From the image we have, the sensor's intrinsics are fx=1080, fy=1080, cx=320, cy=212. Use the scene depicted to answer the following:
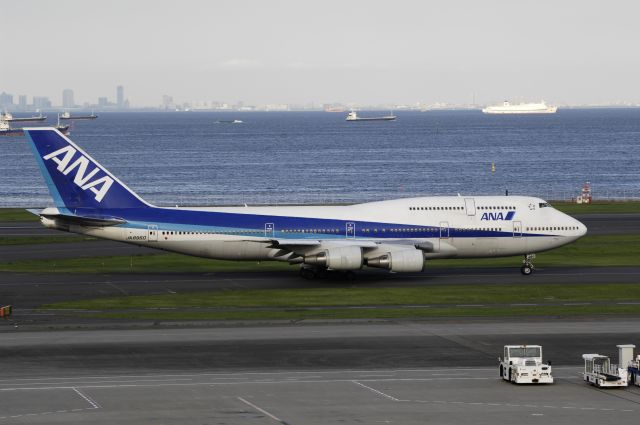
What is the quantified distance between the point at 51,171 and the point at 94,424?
34656 millimetres

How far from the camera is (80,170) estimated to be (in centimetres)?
6450

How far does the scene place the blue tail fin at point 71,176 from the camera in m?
63.9

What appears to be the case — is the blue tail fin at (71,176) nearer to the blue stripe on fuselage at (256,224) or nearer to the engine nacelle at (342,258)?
the blue stripe on fuselage at (256,224)

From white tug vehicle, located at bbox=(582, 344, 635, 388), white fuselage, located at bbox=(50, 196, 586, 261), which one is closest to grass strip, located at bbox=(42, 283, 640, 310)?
white fuselage, located at bbox=(50, 196, 586, 261)

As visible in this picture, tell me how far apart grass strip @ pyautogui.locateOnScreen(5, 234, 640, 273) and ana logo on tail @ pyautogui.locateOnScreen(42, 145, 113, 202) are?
25.0 ft

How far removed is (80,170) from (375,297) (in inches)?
769

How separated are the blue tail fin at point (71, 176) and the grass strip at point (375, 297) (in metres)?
8.40

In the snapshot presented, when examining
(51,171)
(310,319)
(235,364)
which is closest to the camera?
(235,364)

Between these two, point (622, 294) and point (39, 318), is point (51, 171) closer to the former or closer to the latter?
point (39, 318)

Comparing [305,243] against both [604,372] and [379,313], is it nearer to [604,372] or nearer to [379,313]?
[379,313]

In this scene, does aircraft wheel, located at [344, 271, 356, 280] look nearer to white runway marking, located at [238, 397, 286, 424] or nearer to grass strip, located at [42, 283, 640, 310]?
grass strip, located at [42, 283, 640, 310]

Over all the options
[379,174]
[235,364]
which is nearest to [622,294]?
[235,364]

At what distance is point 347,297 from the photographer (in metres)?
59.2

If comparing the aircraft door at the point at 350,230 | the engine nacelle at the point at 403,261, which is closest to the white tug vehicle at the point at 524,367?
the engine nacelle at the point at 403,261
